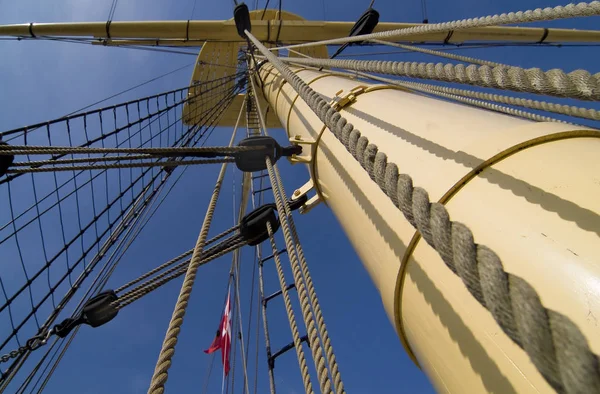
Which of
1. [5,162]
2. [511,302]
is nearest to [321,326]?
[511,302]

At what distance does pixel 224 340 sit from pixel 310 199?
2.80 metres

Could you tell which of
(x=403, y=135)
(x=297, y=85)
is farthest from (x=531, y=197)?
(x=297, y=85)

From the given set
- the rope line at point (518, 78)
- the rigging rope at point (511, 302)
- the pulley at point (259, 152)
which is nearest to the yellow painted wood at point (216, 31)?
the pulley at point (259, 152)

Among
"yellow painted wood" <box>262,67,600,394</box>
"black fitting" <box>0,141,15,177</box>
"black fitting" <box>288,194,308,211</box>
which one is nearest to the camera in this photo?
"yellow painted wood" <box>262,67,600,394</box>

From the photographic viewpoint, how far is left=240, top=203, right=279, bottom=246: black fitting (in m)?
2.10

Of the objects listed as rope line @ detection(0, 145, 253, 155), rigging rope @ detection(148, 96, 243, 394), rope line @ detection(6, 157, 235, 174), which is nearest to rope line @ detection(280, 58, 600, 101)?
rigging rope @ detection(148, 96, 243, 394)

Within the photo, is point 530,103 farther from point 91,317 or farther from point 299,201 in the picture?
point 91,317

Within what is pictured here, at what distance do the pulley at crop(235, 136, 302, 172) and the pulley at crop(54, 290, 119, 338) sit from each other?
1.09m

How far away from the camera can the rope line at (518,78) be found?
0.60 meters

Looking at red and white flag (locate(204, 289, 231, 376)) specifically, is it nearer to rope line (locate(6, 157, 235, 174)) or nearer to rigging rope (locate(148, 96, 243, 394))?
rope line (locate(6, 157, 235, 174))

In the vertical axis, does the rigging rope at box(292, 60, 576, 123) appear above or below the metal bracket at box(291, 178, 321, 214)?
below

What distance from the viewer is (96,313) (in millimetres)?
2129

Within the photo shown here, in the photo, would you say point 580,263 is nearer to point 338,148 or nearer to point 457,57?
point 338,148

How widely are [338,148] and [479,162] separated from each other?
2.23ft
